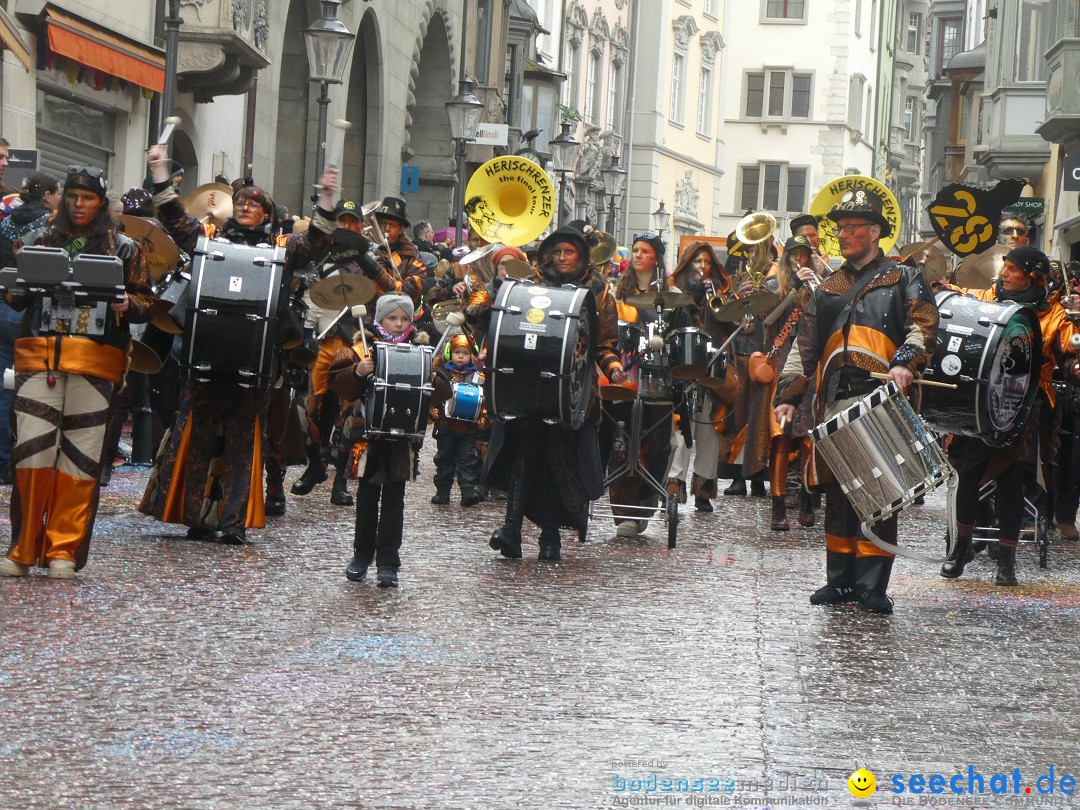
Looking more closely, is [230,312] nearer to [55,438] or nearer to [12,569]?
[55,438]

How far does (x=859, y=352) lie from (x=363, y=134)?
2482 centimetres

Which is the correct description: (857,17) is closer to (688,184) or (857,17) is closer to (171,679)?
(688,184)

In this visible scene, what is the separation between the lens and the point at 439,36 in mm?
38188

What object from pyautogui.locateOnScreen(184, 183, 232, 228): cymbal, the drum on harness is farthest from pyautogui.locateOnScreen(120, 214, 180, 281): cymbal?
pyautogui.locateOnScreen(184, 183, 232, 228): cymbal

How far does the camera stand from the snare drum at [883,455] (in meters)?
9.26

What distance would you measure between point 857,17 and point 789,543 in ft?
216

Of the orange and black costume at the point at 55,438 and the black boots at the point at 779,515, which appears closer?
the orange and black costume at the point at 55,438

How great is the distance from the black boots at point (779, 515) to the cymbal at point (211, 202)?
169 inches

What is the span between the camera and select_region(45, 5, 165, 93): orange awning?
19375 mm

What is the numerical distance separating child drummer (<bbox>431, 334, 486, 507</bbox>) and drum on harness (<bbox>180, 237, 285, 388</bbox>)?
371cm

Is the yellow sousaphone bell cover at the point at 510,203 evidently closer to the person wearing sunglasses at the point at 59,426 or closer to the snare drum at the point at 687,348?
the snare drum at the point at 687,348

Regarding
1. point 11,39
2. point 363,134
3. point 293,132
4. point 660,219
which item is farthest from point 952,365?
point 660,219

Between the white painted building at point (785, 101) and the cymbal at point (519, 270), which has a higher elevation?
the white painted building at point (785, 101)

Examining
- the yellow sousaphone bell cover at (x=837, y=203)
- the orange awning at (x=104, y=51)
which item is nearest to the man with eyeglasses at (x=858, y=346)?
the yellow sousaphone bell cover at (x=837, y=203)
